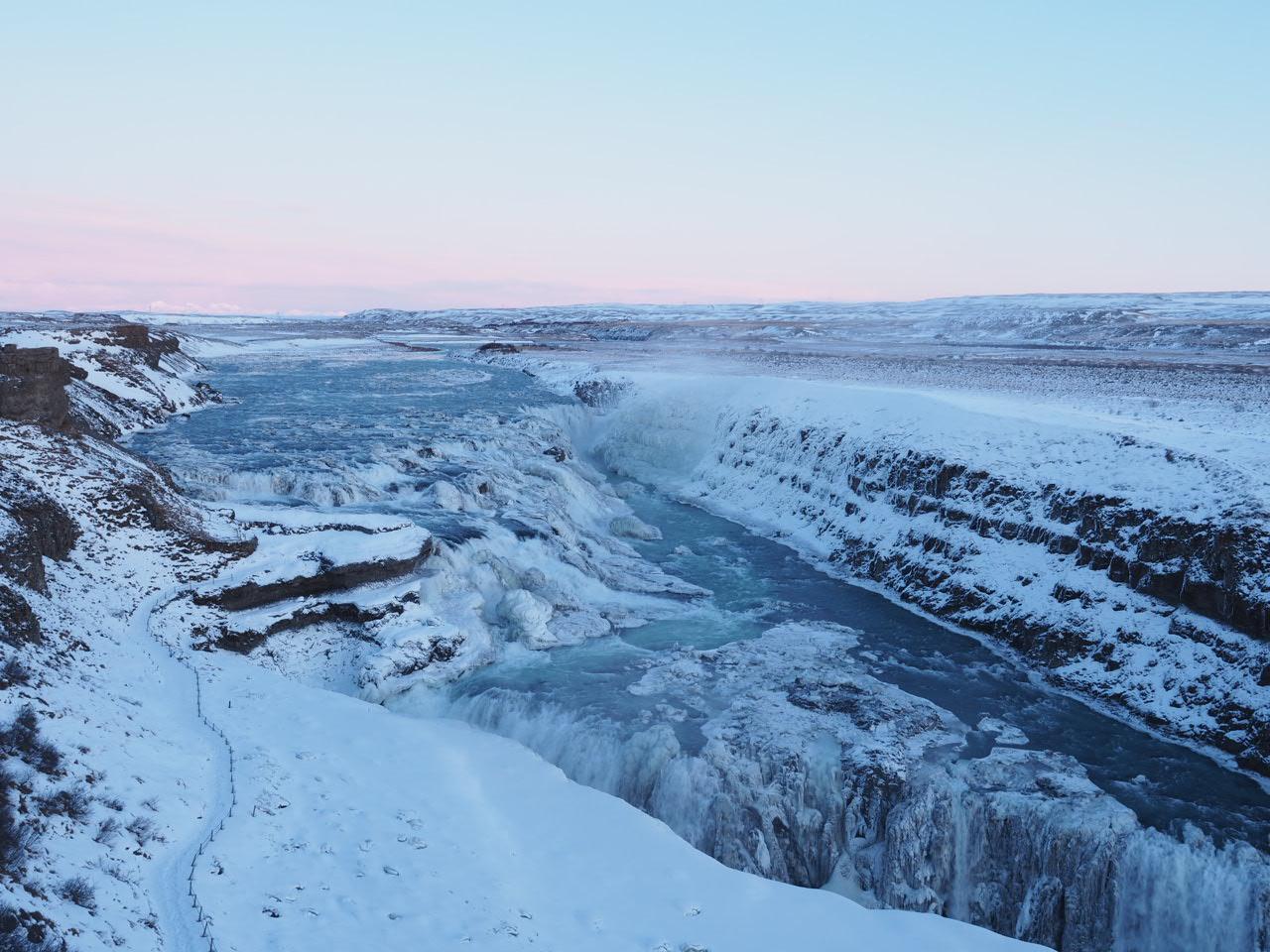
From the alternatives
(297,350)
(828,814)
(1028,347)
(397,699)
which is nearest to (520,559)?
(397,699)

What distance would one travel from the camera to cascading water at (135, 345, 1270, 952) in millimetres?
11430

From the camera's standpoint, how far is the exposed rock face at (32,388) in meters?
18.0

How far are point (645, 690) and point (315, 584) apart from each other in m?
7.33

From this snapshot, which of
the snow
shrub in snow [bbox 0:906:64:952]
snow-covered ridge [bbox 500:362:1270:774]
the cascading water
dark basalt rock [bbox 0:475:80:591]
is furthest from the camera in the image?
snow-covered ridge [bbox 500:362:1270:774]

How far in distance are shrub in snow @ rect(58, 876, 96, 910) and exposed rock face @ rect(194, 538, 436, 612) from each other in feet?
30.7

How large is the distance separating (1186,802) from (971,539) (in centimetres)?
975

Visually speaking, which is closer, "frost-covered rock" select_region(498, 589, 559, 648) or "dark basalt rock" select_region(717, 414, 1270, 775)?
"dark basalt rock" select_region(717, 414, 1270, 775)

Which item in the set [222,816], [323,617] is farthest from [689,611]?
[222,816]

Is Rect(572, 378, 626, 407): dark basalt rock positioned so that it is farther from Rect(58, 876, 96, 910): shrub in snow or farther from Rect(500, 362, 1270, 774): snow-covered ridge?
Rect(58, 876, 96, 910): shrub in snow

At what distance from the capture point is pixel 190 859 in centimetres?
885

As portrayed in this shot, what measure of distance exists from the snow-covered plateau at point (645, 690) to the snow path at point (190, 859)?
43 millimetres

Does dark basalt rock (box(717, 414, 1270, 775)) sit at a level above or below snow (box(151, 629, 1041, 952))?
above

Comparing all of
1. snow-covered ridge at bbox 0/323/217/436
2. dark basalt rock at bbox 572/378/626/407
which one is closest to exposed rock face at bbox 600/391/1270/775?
dark basalt rock at bbox 572/378/626/407

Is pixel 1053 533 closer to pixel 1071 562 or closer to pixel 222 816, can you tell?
pixel 1071 562
